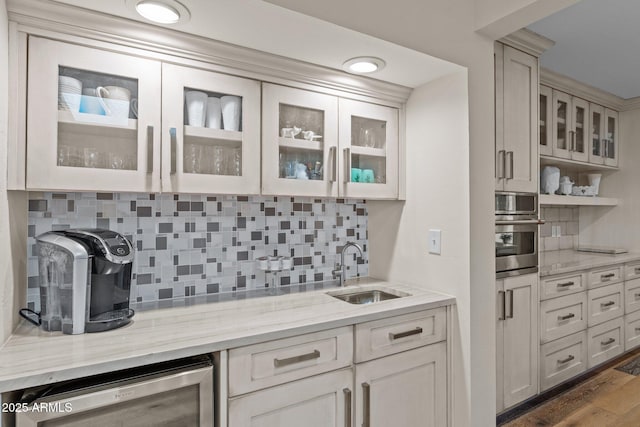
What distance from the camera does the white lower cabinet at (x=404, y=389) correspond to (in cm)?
156

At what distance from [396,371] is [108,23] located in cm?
182

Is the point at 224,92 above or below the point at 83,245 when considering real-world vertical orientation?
above

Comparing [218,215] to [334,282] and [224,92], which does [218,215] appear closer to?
[224,92]

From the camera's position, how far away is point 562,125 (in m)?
3.11

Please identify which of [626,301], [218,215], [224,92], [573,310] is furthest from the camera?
[626,301]

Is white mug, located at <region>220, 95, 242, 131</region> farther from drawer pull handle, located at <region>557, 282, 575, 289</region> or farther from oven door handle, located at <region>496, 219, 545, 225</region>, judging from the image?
drawer pull handle, located at <region>557, 282, 575, 289</region>

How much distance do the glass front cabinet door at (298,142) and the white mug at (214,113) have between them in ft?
0.65

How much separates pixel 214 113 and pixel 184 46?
280 millimetres

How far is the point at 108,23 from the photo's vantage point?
135 centimetres

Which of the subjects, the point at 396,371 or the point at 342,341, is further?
the point at 396,371

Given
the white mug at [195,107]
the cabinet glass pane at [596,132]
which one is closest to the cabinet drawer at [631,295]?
the cabinet glass pane at [596,132]

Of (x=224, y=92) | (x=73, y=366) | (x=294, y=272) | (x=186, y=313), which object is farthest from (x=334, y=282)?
(x=73, y=366)

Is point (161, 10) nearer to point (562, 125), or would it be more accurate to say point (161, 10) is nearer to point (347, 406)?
point (347, 406)

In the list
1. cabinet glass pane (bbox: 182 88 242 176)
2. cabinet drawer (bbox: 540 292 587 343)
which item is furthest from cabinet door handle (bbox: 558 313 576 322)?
cabinet glass pane (bbox: 182 88 242 176)
